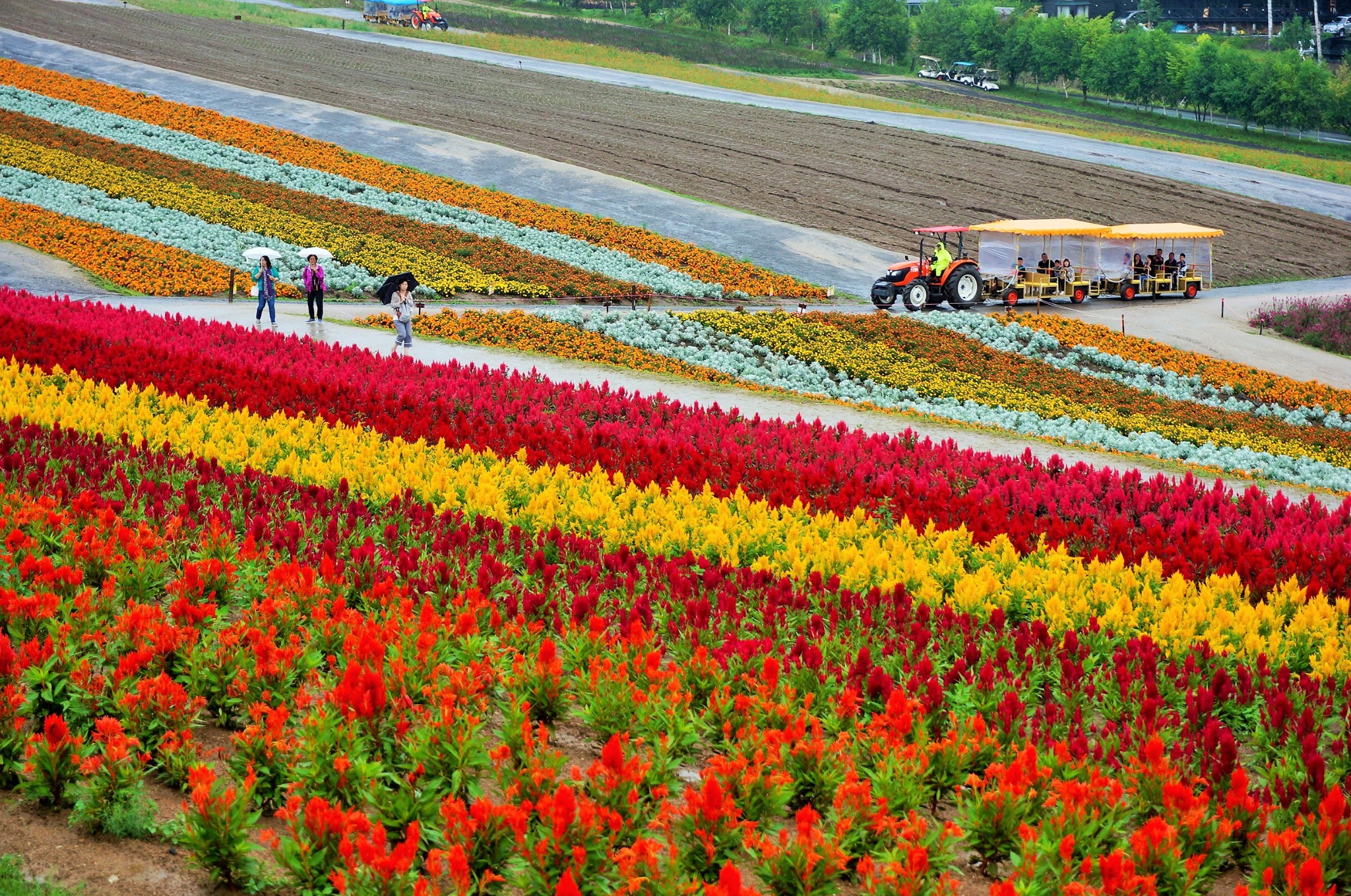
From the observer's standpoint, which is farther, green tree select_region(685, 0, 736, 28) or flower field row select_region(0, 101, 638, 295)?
green tree select_region(685, 0, 736, 28)

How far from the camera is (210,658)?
5758mm

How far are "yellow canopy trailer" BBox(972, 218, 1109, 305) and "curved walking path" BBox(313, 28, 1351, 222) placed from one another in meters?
15.2

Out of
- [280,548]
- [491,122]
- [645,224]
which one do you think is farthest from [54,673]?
[491,122]

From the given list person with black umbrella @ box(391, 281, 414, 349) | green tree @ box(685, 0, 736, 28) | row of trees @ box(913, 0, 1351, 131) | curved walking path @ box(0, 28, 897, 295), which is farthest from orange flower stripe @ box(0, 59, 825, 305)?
green tree @ box(685, 0, 736, 28)

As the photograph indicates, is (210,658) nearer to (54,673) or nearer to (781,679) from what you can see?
(54,673)

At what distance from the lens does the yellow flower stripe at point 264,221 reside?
29094 millimetres

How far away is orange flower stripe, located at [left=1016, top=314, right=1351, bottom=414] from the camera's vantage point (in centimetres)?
2153

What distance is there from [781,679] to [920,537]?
3.00 meters

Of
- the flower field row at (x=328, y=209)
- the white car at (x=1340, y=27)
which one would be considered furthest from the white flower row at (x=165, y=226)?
the white car at (x=1340, y=27)

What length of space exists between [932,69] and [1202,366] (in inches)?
3047

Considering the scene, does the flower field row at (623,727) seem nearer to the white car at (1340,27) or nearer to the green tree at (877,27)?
the green tree at (877,27)

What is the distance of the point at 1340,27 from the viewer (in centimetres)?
9775

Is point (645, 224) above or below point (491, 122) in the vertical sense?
below

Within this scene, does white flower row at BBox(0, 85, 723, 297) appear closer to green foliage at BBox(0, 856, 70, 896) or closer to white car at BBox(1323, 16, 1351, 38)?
green foliage at BBox(0, 856, 70, 896)
